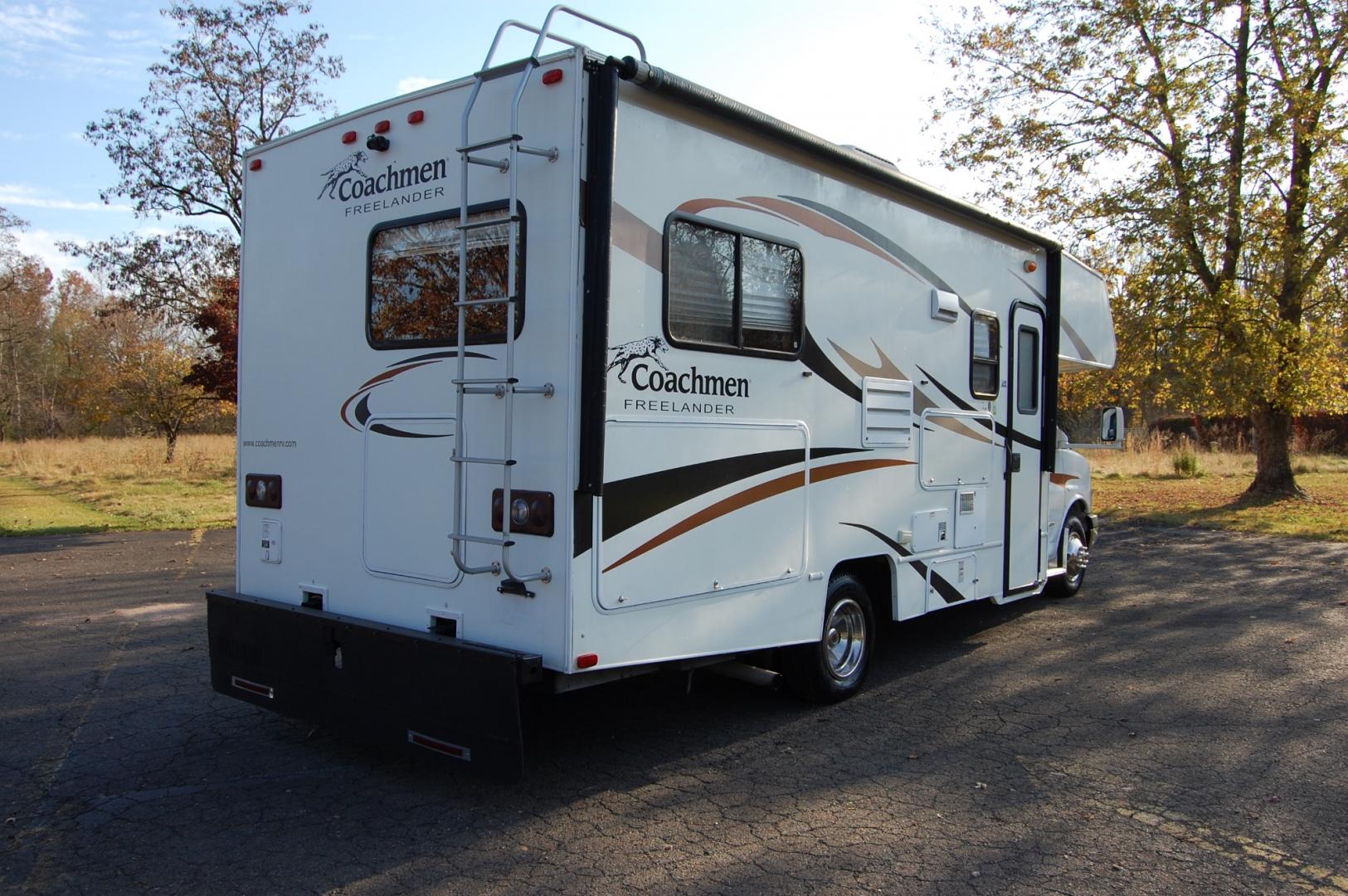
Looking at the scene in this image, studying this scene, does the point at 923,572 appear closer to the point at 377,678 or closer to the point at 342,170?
the point at 377,678

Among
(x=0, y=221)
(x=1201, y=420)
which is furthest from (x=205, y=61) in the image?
(x=1201, y=420)

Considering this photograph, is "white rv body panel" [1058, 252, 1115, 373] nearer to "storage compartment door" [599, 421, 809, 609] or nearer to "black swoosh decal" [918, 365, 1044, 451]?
"black swoosh decal" [918, 365, 1044, 451]

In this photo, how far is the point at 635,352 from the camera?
4145 millimetres

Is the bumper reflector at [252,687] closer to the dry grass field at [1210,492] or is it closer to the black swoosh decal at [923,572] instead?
the black swoosh decal at [923,572]

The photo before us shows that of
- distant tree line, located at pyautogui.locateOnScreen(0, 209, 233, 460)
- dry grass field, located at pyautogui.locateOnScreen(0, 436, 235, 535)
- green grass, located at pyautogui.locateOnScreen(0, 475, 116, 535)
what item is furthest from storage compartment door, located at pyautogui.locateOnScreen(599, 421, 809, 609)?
distant tree line, located at pyautogui.locateOnScreen(0, 209, 233, 460)

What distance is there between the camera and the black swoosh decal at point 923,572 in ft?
18.4

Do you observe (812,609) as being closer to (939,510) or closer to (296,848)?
(939,510)

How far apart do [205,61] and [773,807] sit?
1471cm

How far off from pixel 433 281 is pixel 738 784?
2.68 m

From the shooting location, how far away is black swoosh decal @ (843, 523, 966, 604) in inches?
221

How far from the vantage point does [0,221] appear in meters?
29.6

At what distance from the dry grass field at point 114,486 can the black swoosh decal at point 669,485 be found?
1101 centimetres

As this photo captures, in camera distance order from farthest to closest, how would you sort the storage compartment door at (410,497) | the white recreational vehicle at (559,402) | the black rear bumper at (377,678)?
the storage compartment door at (410,497) < the white recreational vehicle at (559,402) < the black rear bumper at (377,678)

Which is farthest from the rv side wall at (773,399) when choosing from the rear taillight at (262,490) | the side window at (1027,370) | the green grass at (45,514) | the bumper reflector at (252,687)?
the green grass at (45,514)
